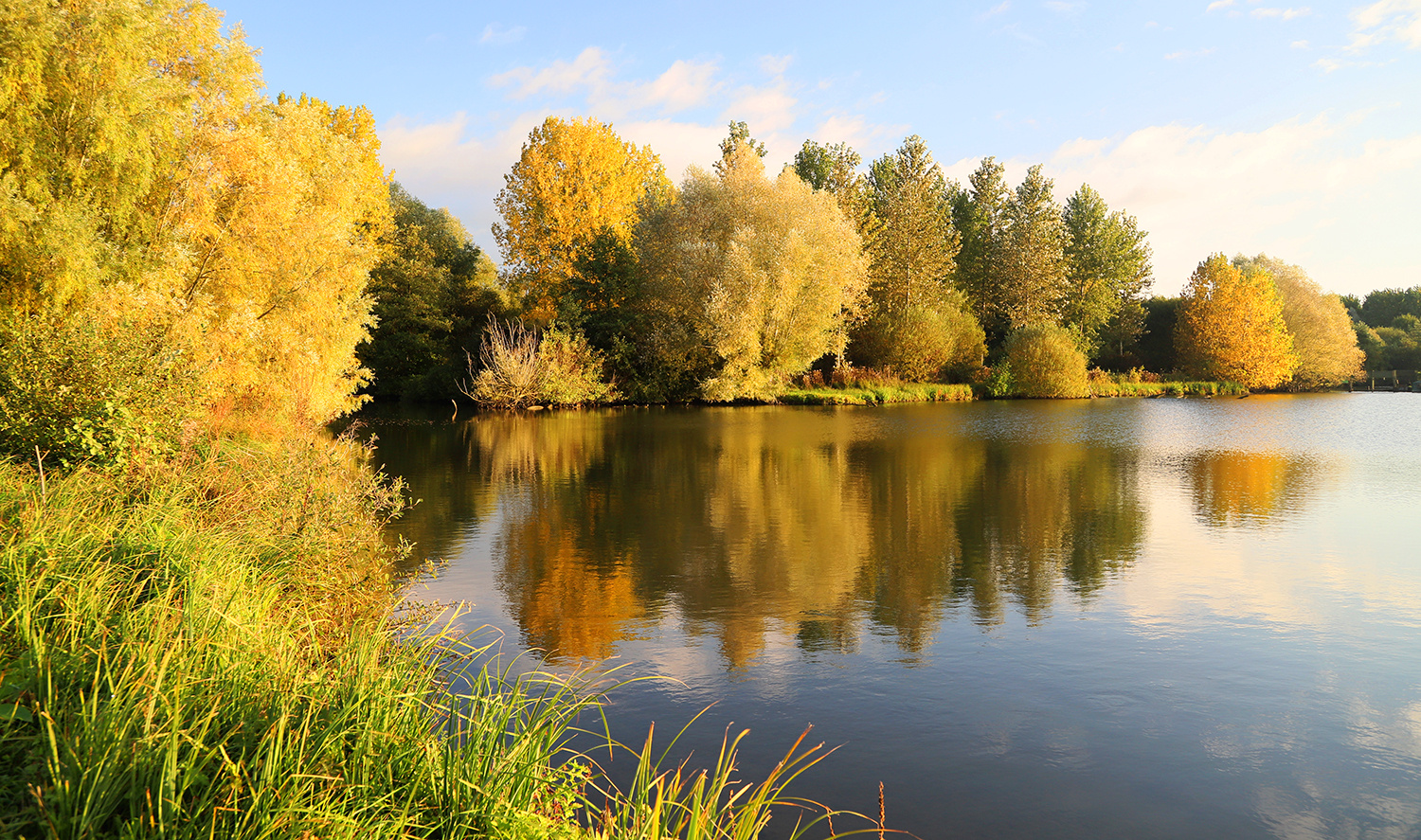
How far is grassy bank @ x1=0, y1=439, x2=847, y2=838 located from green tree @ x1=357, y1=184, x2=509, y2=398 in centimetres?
3918

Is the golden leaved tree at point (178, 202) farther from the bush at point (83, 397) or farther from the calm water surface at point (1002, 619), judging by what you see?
the calm water surface at point (1002, 619)

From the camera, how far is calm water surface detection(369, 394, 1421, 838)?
17.1 feet

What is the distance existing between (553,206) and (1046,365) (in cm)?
2903

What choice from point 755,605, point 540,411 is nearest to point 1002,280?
point 540,411

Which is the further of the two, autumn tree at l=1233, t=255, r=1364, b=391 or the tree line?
autumn tree at l=1233, t=255, r=1364, b=391

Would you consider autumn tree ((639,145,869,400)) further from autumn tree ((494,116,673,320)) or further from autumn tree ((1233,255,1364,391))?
autumn tree ((1233,255,1364,391))

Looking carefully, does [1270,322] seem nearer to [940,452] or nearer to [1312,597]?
[940,452]

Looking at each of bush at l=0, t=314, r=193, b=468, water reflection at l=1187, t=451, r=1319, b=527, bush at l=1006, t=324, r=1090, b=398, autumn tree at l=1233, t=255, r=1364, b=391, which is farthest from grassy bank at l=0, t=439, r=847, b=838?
autumn tree at l=1233, t=255, r=1364, b=391

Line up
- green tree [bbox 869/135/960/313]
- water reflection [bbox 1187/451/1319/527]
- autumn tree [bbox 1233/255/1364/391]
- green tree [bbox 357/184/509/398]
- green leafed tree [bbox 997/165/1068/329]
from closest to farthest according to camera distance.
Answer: water reflection [bbox 1187/451/1319/527] < green tree [bbox 357/184/509/398] < green tree [bbox 869/135/960/313] < green leafed tree [bbox 997/165/1068/329] < autumn tree [bbox 1233/255/1364/391]

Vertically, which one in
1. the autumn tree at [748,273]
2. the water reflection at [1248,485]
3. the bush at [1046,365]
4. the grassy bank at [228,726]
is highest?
the autumn tree at [748,273]

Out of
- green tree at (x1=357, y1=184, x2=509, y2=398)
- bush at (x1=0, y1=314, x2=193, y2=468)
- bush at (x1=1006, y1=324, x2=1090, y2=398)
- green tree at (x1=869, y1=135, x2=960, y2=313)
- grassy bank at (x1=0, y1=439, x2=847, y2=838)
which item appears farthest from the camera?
green tree at (x1=869, y1=135, x2=960, y2=313)

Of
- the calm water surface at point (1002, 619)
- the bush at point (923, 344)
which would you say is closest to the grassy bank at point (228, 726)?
the calm water surface at point (1002, 619)

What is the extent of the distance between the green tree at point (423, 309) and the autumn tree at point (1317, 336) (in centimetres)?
5342

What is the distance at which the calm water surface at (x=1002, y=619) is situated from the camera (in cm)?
521
